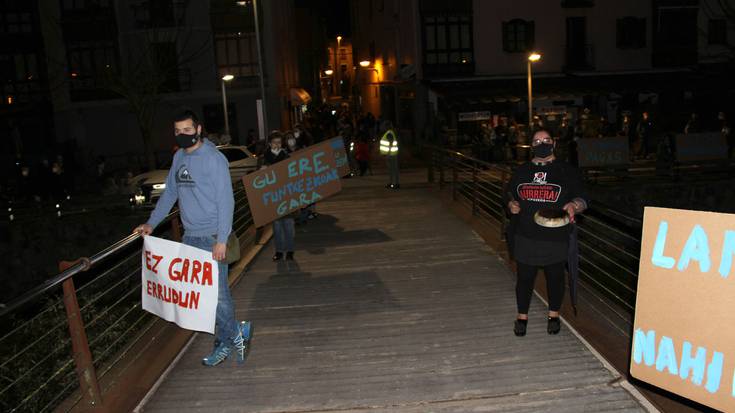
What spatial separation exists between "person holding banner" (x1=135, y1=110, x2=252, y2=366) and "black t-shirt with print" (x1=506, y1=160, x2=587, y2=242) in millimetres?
2463

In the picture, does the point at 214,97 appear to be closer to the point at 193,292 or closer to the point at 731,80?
the point at 731,80

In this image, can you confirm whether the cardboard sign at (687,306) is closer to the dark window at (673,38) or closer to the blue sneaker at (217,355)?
the blue sneaker at (217,355)

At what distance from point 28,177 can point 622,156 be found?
740 inches

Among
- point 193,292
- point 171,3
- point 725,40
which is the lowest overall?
point 193,292

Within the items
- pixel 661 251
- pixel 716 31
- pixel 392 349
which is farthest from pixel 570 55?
pixel 661 251

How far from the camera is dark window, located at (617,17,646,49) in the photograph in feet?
116

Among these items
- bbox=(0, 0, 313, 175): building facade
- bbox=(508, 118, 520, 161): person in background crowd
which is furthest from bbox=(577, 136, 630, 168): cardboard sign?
bbox=(0, 0, 313, 175): building facade

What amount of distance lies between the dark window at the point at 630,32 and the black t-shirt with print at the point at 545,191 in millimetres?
32930

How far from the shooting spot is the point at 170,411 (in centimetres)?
490

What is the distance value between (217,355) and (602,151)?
17.3 m

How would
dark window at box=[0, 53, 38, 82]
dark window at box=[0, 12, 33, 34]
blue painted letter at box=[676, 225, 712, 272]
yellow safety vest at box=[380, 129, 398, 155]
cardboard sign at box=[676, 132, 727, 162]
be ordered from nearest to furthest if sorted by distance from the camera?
blue painted letter at box=[676, 225, 712, 272]
yellow safety vest at box=[380, 129, 398, 155]
cardboard sign at box=[676, 132, 727, 162]
dark window at box=[0, 53, 38, 82]
dark window at box=[0, 12, 33, 34]

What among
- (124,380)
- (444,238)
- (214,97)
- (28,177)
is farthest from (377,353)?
(214,97)

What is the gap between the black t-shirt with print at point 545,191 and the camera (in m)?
5.61

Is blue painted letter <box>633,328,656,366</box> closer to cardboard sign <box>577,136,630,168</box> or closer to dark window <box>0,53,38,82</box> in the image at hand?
cardboard sign <box>577,136,630,168</box>
